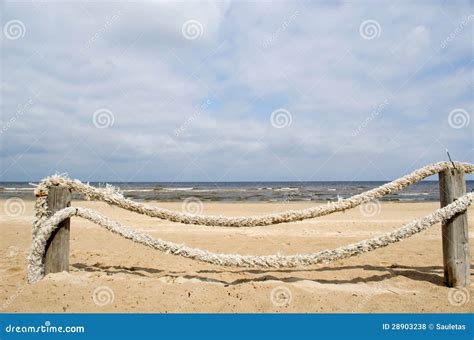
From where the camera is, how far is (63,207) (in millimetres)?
3701

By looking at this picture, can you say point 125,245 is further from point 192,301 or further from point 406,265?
point 406,265

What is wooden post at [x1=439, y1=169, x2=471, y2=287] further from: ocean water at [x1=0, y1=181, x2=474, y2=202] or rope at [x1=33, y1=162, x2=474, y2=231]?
ocean water at [x1=0, y1=181, x2=474, y2=202]

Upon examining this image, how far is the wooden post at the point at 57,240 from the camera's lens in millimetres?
3648

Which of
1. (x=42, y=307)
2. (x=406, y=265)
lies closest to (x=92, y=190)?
(x=42, y=307)

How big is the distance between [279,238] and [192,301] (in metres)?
3.89
